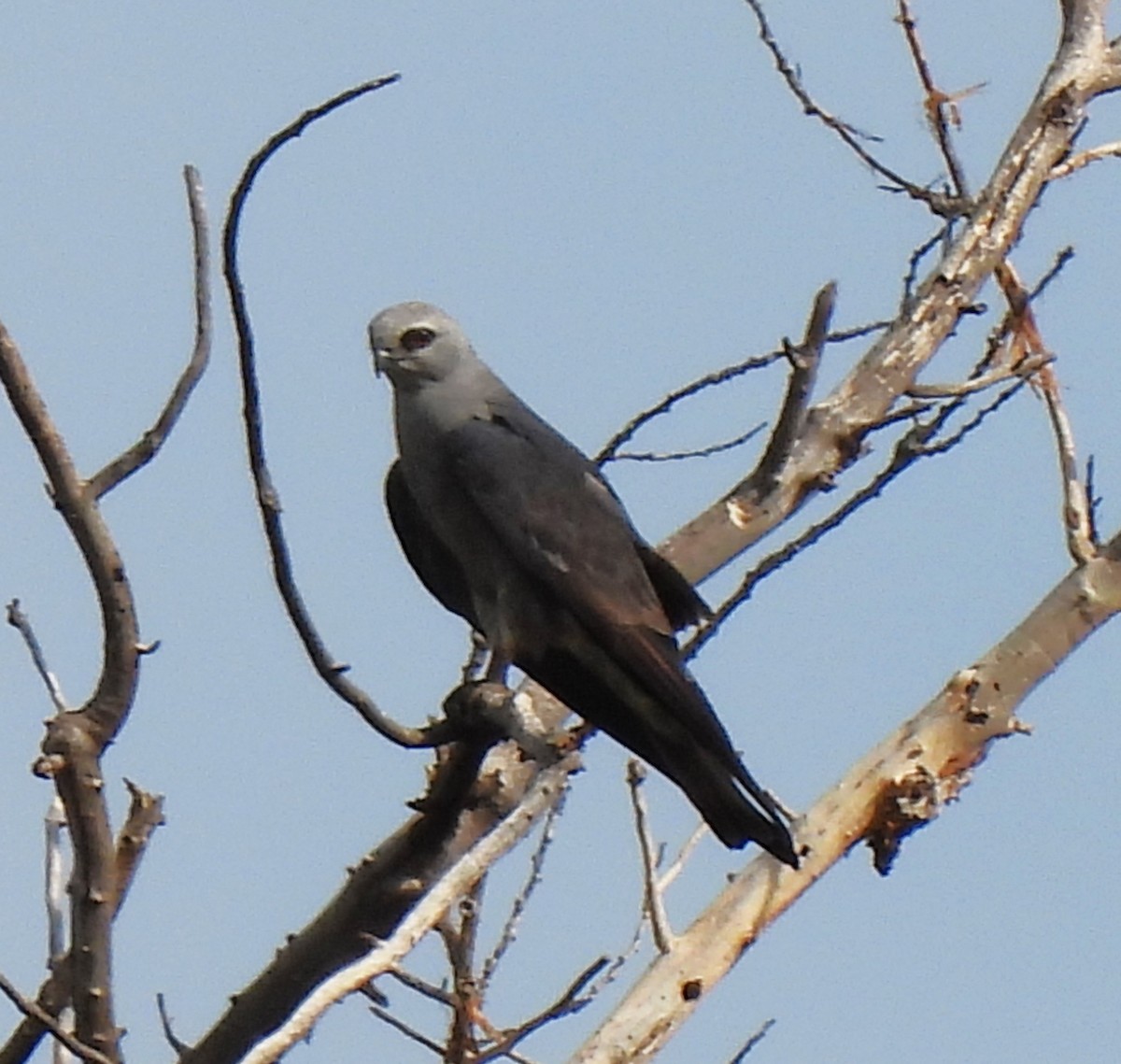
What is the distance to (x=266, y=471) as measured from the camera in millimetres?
3295

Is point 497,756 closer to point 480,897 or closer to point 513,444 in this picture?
point 480,897

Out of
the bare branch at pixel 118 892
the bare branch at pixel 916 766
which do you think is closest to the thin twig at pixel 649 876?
the bare branch at pixel 916 766

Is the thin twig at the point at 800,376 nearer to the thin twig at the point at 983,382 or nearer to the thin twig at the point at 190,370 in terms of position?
the thin twig at the point at 983,382

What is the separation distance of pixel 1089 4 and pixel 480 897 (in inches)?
110

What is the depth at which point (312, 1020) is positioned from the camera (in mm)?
2654

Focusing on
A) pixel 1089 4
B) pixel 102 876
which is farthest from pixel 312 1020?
pixel 1089 4

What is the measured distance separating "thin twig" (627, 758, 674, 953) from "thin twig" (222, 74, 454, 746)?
47 cm

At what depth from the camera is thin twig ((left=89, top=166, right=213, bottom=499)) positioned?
3299 mm

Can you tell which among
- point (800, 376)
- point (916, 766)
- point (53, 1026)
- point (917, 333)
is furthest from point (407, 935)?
point (917, 333)

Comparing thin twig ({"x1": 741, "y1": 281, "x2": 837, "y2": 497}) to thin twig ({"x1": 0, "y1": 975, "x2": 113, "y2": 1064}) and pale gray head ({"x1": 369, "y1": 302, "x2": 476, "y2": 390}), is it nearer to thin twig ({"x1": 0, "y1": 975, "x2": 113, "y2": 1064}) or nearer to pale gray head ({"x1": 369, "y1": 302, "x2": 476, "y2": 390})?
pale gray head ({"x1": 369, "y1": 302, "x2": 476, "y2": 390})

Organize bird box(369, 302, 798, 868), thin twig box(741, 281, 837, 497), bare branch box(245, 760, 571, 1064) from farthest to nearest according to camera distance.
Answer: bird box(369, 302, 798, 868), thin twig box(741, 281, 837, 497), bare branch box(245, 760, 571, 1064)

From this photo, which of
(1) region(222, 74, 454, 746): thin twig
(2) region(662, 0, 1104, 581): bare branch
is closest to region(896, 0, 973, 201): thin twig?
(2) region(662, 0, 1104, 581): bare branch

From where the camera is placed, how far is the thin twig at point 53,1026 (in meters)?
3.16

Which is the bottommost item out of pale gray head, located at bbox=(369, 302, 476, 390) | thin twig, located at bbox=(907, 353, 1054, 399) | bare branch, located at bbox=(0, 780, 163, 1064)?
bare branch, located at bbox=(0, 780, 163, 1064)
